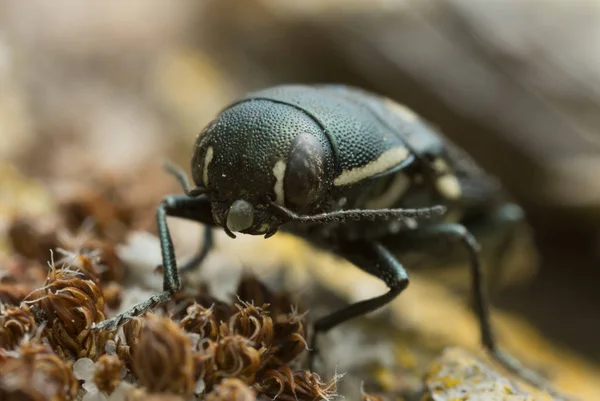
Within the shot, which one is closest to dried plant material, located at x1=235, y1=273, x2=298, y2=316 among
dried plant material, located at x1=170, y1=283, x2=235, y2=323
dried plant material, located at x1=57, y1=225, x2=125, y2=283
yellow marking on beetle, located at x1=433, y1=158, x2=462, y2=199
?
dried plant material, located at x1=170, y1=283, x2=235, y2=323

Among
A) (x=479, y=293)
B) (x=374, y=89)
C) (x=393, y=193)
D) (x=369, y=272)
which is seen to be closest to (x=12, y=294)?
(x=369, y=272)

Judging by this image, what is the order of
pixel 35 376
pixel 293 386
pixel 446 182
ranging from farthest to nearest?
pixel 446 182 → pixel 293 386 → pixel 35 376

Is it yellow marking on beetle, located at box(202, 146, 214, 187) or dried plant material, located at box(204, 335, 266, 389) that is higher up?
yellow marking on beetle, located at box(202, 146, 214, 187)

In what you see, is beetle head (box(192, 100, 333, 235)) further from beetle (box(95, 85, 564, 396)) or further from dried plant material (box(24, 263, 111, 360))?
dried plant material (box(24, 263, 111, 360))

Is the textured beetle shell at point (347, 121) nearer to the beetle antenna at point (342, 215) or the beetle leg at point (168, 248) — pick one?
the beetle antenna at point (342, 215)

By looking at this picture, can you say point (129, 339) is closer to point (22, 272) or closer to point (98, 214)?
point (22, 272)

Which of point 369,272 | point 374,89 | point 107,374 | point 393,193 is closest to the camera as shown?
point 107,374
